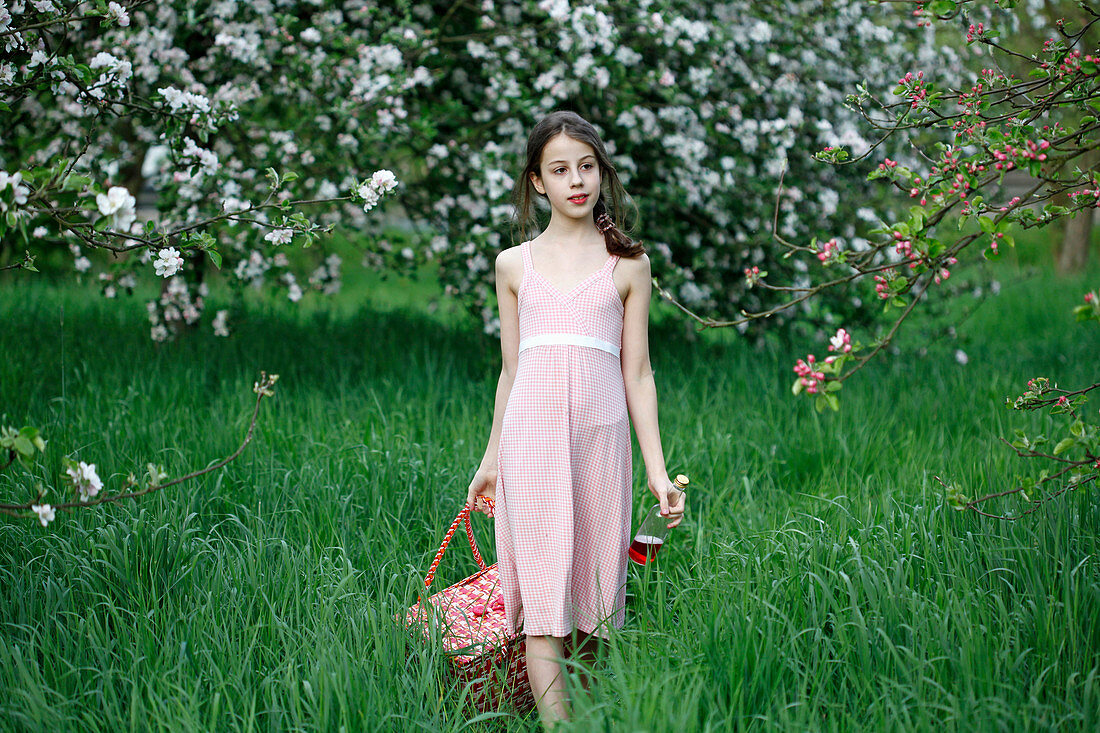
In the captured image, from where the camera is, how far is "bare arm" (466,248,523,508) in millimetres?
2402

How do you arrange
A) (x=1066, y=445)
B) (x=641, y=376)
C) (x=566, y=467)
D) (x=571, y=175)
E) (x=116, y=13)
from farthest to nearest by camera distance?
(x=116, y=13) < (x=641, y=376) < (x=571, y=175) < (x=566, y=467) < (x=1066, y=445)

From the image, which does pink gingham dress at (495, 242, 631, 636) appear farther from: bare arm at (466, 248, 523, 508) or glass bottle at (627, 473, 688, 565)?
glass bottle at (627, 473, 688, 565)

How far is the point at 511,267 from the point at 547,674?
1.05 meters

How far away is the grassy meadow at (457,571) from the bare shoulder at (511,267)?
904 millimetres

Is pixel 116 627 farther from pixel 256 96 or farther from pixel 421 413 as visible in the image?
pixel 256 96

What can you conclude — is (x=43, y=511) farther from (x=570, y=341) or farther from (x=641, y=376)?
(x=641, y=376)

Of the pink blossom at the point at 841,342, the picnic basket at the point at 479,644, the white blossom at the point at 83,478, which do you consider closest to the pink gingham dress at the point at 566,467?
the picnic basket at the point at 479,644

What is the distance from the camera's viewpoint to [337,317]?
21.4 feet

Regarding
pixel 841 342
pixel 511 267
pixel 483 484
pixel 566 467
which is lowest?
pixel 483 484

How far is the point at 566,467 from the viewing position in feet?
7.09

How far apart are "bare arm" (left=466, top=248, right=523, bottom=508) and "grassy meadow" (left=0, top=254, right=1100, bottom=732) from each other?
1.28 feet

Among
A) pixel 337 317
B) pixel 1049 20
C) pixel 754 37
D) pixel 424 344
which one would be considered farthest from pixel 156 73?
pixel 1049 20

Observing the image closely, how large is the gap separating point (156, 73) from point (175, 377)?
1447 millimetres

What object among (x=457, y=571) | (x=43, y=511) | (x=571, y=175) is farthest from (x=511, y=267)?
(x=43, y=511)
